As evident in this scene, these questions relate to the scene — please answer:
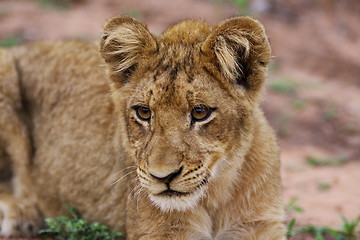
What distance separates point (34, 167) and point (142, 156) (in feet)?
6.79

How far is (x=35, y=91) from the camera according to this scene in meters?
5.43

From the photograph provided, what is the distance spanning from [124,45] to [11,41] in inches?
249

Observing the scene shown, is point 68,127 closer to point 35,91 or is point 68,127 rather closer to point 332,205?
point 35,91

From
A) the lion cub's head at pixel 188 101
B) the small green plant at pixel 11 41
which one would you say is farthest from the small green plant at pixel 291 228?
the small green plant at pixel 11 41

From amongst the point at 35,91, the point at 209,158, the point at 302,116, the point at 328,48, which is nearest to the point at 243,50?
the point at 209,158

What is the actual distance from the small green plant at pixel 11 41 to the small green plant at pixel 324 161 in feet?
16.3

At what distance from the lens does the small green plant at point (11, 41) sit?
968cm

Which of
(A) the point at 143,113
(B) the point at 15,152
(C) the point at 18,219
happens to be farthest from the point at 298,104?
(A) the point at 143,113

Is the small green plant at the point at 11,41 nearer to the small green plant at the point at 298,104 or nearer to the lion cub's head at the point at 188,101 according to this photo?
the small green plant at the point at 298,104

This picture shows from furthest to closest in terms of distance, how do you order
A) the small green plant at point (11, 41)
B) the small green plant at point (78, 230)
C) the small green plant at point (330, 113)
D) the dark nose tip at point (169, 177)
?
the small green plant at point (11, 41), the small green plant at point (330, 113), the small green plant at point (78, 230), the dark nose tip at point (169, 177)

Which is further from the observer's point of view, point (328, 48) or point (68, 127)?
point (328, 48)

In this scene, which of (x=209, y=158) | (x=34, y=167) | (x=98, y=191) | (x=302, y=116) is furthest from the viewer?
A: (x=302, y=116)

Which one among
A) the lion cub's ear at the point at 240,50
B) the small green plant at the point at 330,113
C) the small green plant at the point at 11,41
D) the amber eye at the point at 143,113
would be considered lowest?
the small green plant at the point at 330,113

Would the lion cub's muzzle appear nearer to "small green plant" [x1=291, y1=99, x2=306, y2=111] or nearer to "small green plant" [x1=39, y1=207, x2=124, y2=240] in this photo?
"small green plant" [x1=39, y1=207, x2=124, y2=240]
